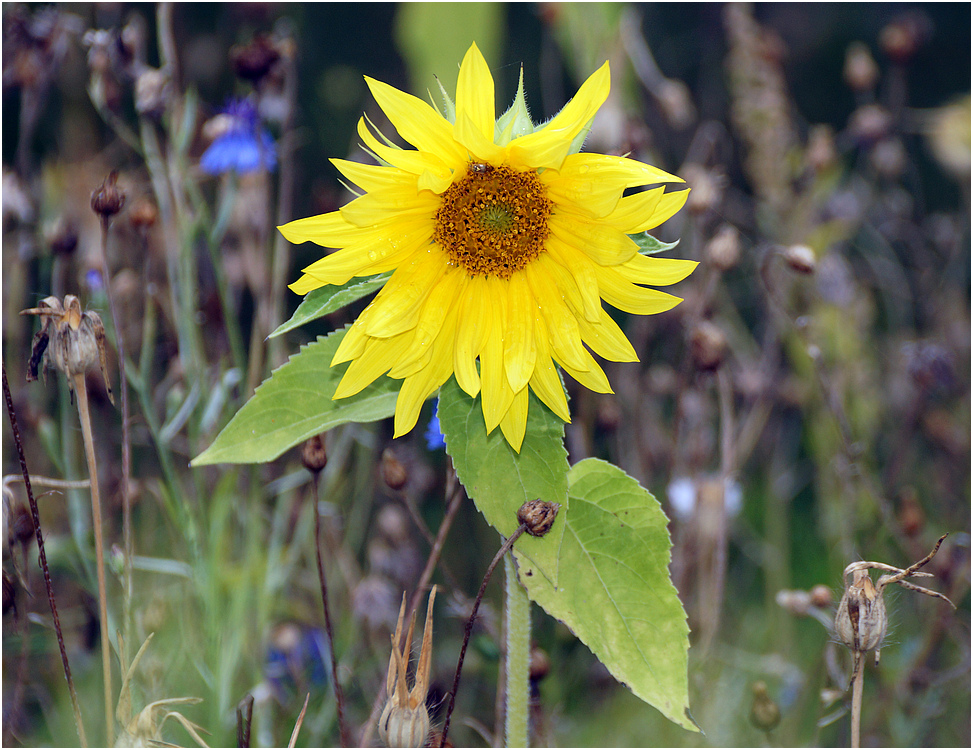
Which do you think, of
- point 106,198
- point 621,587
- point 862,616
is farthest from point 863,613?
point 106,198

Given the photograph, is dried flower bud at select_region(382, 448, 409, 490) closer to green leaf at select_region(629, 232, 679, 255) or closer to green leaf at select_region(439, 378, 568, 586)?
green leaf at select_region(439, 378, 568, 586)

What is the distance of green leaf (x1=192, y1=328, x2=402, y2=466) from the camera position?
1.66 feet

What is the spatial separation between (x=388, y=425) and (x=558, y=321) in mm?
551

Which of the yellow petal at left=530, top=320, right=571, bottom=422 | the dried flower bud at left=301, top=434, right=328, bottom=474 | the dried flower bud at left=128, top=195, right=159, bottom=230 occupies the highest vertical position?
the dried flower bud at left=128, top=195, right=159, bottom=230

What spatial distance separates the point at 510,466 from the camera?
0.52 m

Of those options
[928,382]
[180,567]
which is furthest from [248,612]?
[928,382]

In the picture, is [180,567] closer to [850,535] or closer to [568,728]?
[568,728]

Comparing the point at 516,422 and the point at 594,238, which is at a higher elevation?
the point at 594,238

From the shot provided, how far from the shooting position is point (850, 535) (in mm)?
945

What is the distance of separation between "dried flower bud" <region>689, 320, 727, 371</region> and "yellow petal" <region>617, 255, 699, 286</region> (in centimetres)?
25

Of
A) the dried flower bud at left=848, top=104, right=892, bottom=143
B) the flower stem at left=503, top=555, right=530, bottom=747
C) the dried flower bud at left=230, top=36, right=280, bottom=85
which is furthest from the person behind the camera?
the dried flower bud at left=848, top=104, right=892, bottom=143

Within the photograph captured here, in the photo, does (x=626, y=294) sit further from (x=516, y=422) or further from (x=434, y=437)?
(x=434, y=437)

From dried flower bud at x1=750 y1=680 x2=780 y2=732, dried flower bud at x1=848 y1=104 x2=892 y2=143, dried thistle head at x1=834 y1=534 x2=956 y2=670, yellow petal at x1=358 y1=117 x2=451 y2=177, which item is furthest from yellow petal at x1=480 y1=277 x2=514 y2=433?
dried flower bud at x1=848 y1=104 x2=892 y2=143

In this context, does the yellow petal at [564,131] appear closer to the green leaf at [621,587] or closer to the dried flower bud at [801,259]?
the green leaf at [621,587]
